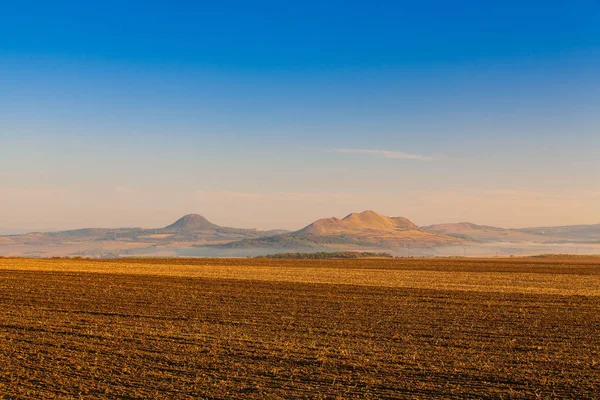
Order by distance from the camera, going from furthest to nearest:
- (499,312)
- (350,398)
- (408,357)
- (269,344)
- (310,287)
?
(310,287)
(499,312)
(269,344)
(408,357)
(350,398)

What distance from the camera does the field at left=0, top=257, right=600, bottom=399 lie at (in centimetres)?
1111

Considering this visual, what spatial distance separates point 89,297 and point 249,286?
8.56 metres

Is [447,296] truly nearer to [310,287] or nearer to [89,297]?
[310,287]

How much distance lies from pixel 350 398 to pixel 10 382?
22.7 ft

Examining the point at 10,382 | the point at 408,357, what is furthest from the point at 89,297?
the point at 408,357

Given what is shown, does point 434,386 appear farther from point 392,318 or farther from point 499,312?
point 499,312

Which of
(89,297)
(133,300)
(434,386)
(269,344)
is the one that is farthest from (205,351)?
(89,297)

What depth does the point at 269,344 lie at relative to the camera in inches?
578

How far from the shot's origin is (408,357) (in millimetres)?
13469

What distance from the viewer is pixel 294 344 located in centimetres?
1470

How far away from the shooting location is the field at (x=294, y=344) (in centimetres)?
1111

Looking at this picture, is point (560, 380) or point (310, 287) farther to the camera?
point (310, 287)

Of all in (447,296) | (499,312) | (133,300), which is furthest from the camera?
(447,296)

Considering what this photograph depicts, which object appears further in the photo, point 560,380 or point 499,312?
point 499,312
